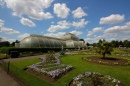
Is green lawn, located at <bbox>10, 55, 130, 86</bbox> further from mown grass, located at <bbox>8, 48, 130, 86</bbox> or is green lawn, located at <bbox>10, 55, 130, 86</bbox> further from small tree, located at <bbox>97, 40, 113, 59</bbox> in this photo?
small tree, located at <bbox>97, 40, 113, 59</bbox>

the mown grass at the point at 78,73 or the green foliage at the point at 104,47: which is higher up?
the green foliage at the point at 104,47

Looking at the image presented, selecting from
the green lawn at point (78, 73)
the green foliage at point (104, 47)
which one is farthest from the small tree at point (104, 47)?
the green lawn at point (78, 73)

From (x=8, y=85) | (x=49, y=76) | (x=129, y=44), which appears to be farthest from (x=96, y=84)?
(x=129, y=44)

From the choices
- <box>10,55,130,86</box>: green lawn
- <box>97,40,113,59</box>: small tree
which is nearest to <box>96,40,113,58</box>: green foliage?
<box>97,40,113,59</box>: small tree

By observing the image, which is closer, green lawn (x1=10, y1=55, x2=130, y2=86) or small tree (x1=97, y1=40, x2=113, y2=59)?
green lawn (x1=10, y1=55, x2=130, y2=86)

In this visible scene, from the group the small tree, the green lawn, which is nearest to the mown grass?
the green lawn

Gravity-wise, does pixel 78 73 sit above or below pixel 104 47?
below

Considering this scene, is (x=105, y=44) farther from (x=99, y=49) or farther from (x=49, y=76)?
(x=49, y=76)

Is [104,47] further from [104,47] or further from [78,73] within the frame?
[78,73]

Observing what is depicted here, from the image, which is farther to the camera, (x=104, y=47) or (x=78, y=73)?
(x=104, y=47)

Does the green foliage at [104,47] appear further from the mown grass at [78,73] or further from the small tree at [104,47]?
the mown grass at [78,73]

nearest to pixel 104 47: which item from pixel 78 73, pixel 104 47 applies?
pixel 104 47

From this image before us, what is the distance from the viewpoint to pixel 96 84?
273 inches

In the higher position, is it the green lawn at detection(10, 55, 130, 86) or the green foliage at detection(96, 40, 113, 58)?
the green foliage at detection(96, 40, 113, 58)
